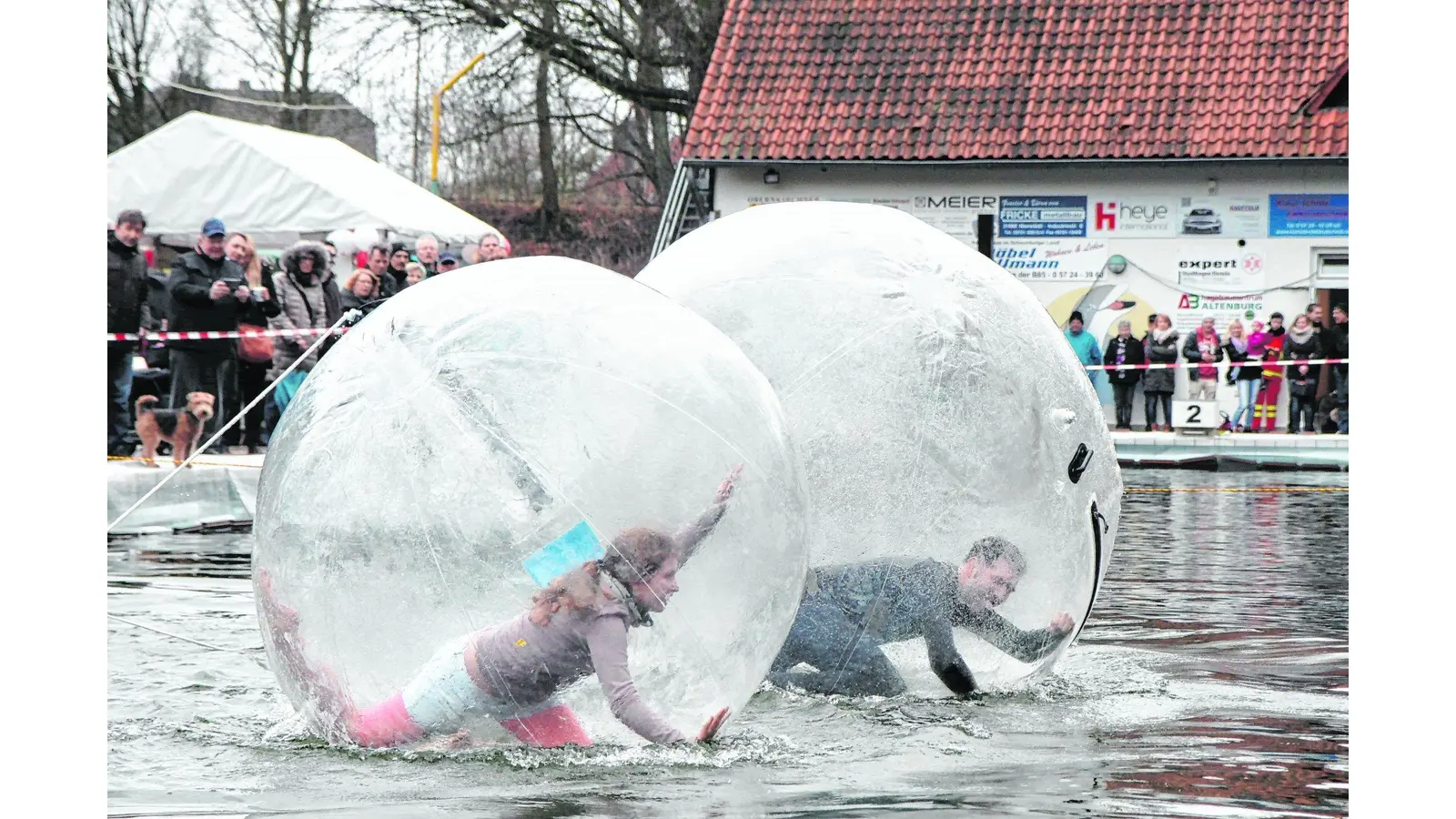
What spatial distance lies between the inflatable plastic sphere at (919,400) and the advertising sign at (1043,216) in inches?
823

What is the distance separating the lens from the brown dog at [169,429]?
46.8 ft

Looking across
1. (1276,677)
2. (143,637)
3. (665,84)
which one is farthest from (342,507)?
(665,84)

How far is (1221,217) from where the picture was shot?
91.6 feet

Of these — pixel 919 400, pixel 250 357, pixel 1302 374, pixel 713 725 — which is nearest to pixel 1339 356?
pixel 1302 374

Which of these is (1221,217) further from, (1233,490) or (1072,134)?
(1233,490)

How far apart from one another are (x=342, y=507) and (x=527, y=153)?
1538 inches

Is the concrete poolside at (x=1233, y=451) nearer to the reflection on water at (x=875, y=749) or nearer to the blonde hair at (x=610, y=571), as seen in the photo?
the reflection on water at (x=875, y=749)

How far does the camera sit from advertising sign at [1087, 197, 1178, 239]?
92.0 feet

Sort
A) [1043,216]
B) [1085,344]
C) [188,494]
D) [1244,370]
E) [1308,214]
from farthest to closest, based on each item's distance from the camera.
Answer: [1043,216]
[1308,214]
[1244,370]
[1085,344]
[188,494]

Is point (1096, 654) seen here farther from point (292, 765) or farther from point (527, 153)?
point (527, 153)

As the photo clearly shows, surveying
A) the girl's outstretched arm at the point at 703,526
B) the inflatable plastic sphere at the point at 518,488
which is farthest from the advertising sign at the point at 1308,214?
the girl's outstretched arm at the point at 703,526

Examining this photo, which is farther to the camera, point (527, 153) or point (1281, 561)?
point (527, 153)

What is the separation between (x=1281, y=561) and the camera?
40.3ft

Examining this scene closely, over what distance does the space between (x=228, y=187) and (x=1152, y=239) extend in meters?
12.8
